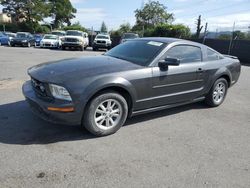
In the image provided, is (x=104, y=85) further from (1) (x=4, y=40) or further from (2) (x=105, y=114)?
(1) (x=4, y=40)

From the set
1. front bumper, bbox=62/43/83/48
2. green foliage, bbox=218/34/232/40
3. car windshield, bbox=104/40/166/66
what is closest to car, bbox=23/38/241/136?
car windshield, bbox=104/40/166/66

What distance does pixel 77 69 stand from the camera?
4215 mm

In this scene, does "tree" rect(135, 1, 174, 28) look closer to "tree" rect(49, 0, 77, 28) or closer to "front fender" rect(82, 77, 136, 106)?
"tree" rect(49, 0, 77, 28)

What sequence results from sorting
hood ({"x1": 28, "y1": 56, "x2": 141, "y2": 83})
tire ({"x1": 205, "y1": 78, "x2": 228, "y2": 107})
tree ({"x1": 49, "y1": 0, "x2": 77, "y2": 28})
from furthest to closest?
tree ({"x1": 49, "y1": 0, "x2": 77, "y2": 28}) → tire ({"x1": 205, "y1": 78, "x2": 228, "y2": 107}) → hood ({"x1": 28, "y1": 56, "x2": 141, "y2": 83})

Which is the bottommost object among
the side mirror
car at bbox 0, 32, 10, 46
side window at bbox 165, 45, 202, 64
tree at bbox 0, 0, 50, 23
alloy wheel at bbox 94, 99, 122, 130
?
car at bbox 0, 32, 10, 46

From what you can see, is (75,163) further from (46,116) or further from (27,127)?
(27,127)

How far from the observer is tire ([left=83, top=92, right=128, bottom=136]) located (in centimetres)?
408

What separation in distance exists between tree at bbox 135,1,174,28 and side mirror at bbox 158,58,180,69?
1978 inches

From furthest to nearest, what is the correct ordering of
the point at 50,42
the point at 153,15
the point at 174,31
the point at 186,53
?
1. the point at 153,15
2. the point at 174,31
3. the point at 50,42
4. the point at 186,53

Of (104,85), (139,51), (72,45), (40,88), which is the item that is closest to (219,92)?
(139,51)

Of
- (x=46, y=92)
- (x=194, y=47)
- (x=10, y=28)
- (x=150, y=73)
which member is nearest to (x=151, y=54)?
(x=150, y=73)

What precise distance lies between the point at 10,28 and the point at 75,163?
58700mm

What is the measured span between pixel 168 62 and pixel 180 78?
1.78 ft

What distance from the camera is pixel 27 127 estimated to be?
14.5 ft
